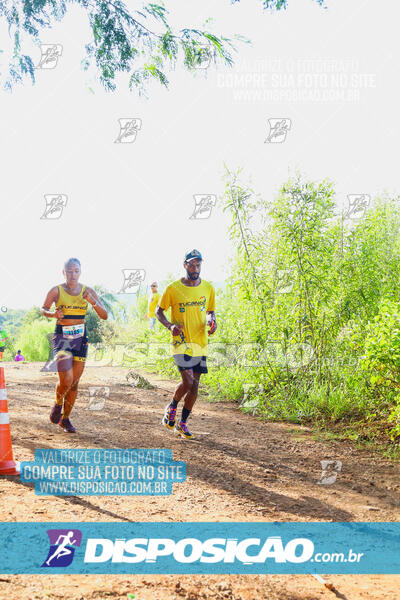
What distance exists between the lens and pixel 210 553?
10.2 feet

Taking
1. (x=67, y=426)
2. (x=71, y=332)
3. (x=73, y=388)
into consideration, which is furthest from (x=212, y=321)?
(x=67, y=426)

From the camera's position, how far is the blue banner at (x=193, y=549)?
291 cm

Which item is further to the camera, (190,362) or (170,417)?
(170,417)

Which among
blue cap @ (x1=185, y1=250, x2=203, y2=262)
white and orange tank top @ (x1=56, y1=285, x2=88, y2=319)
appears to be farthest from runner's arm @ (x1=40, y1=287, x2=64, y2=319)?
blue cap @ (x1=185, y1=250, x2=203, y2=262)

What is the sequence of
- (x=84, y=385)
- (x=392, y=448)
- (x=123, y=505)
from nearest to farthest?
1. (x=123, y=505)
2. (x=392, y=448)
3. (x=84, y=385)

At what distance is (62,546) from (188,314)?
3295mm

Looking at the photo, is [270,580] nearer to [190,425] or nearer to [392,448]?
[392,448]

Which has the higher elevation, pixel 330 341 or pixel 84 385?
pixel 330 341

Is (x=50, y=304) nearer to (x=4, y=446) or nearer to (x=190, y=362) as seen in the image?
(x=190, y=362)

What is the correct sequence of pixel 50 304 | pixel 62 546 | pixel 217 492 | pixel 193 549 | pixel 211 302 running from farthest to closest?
1. pixel 211 302
2. pixel 50 304
3. pixel 217 492
4. pixel 193 549
5. pixel 62 546

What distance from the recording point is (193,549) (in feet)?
10.3

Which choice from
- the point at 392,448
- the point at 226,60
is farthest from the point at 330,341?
the point at 226,60

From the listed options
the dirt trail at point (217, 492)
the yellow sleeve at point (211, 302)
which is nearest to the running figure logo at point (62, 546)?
the dirt trail at point (217, 492)

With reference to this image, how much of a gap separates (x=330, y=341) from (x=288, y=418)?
1.32 meters
